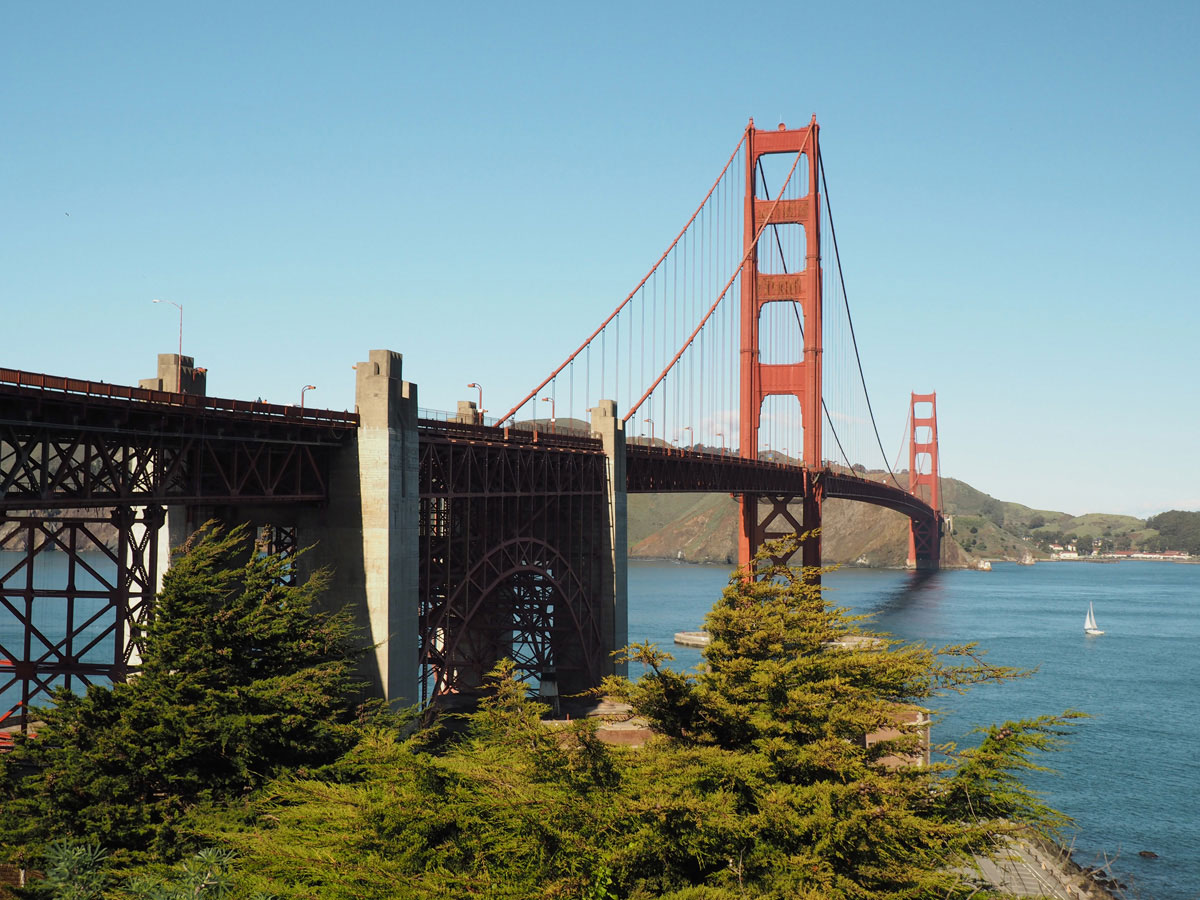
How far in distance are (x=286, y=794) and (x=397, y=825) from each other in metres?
2.99

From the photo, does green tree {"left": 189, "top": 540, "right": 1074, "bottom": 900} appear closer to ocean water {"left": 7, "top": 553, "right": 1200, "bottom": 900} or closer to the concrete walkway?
ocean water {"left": 7, "top": 553, "right": 1200, "bottom": 900}

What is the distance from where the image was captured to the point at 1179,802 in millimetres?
41812

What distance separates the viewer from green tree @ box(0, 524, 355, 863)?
16.1 meters

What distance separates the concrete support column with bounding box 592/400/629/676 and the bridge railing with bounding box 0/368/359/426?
67.9ft

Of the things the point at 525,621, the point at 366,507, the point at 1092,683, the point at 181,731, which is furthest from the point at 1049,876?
the point at 1092,683

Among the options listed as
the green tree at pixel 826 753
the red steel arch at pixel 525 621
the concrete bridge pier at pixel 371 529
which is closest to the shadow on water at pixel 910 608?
the red steel arch at pixel 525 621

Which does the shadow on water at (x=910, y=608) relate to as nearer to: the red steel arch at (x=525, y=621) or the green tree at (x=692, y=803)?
the red steel arch at (x=525, y=621)

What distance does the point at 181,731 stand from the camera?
16.9 metres

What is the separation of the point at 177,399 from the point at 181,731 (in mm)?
9423

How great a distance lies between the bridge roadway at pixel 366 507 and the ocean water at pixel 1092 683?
16.7m

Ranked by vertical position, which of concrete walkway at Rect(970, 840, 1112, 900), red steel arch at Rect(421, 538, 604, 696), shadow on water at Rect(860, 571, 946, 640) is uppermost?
red steel arch at Rect(421, 538, 604, 696)

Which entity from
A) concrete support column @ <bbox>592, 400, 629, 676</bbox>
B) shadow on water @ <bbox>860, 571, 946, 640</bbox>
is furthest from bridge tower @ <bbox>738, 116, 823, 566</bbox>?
concrete support column @ <bbox>592, 400, 629, 676</bbox>

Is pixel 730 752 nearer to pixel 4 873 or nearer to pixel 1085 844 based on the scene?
pixel 4 873

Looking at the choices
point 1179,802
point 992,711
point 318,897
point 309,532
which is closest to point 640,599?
point 992,711
